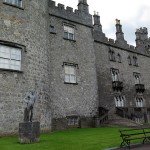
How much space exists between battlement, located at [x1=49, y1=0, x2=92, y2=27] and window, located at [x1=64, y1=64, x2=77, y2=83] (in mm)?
5088

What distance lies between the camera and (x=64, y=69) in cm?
1997

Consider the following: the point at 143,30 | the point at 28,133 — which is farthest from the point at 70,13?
the point at 143,30

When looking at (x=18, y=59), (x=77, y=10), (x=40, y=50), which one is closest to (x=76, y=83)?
(x=40, y=50)

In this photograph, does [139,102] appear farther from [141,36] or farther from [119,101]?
[141,36]

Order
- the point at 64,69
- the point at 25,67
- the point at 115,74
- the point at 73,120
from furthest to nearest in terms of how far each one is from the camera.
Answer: the point at 115,74
the point at 64,69
the point at 73,120
the point at 25,67

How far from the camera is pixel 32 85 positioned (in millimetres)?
15484

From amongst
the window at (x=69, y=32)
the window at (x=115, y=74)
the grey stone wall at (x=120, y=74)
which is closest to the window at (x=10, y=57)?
the window at (x=69, y=32)

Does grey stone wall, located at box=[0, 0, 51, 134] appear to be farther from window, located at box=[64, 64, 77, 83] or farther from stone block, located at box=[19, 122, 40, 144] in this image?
window, located at box=[64, 64, 77, 83]

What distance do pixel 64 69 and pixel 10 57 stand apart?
6.13 meters

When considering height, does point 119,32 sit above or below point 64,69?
above

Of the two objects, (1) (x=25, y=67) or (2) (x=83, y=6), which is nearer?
(1) (x=25, y=67)

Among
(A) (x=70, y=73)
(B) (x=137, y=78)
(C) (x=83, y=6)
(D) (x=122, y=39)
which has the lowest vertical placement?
(A) (x=70, y=73)

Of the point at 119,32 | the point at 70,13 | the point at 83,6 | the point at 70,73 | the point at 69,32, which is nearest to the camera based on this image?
the point at 70,73

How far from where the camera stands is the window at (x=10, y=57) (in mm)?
14659
